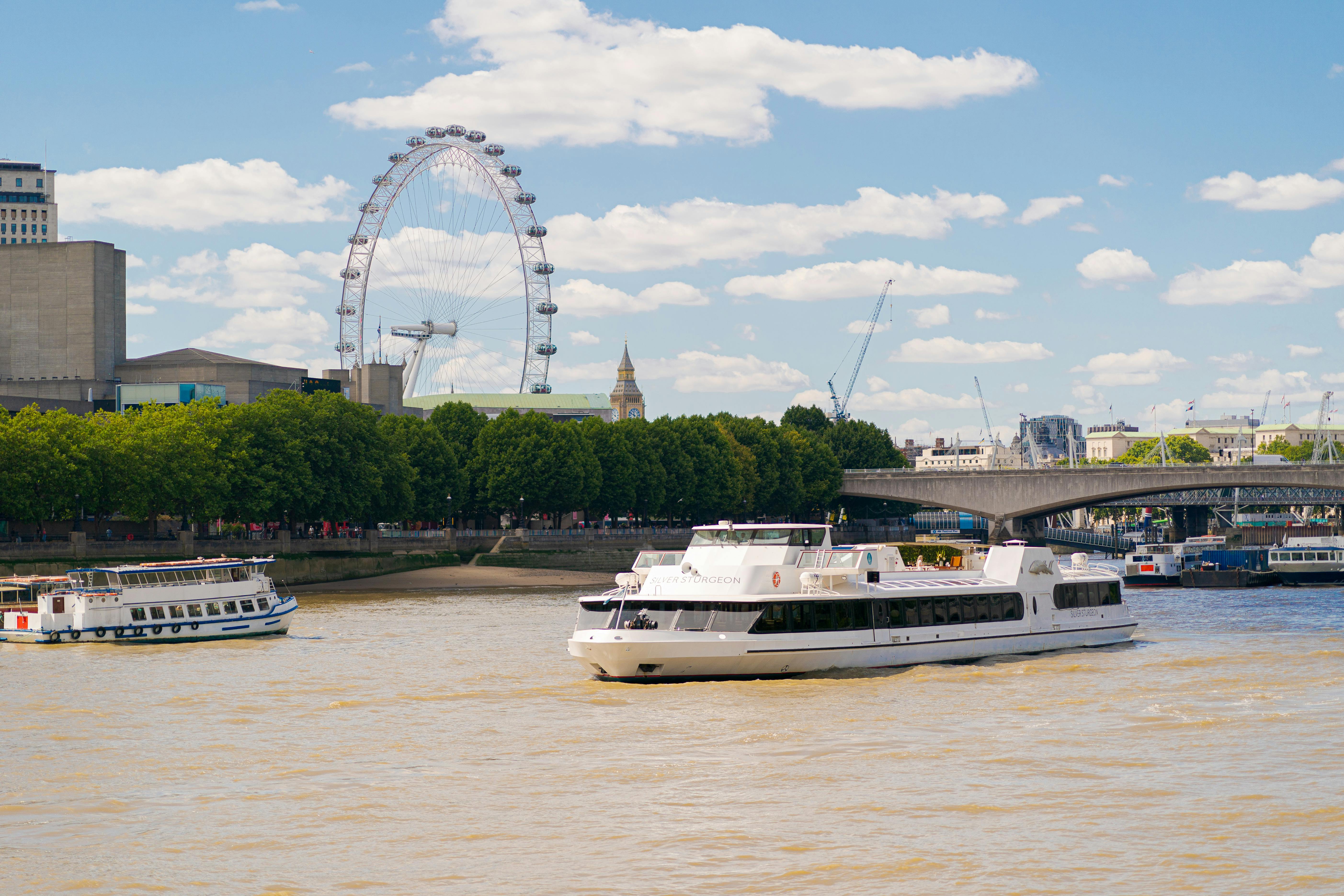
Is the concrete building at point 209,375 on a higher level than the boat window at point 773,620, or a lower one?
higher

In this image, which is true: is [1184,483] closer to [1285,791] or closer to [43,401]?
[43,401]

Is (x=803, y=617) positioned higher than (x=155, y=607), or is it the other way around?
(x=803, y=617)

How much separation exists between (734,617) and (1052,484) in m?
105

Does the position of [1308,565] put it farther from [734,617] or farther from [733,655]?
[733,655]

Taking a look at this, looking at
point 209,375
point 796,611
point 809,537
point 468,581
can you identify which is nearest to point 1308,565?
point 468,581

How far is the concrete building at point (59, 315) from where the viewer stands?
5645 inches

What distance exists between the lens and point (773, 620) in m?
42.5

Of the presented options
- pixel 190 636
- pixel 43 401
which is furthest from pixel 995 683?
pixel 43 401

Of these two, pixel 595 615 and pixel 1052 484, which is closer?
pixel 595 615

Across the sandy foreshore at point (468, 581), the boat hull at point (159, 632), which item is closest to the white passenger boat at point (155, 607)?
the boat hull at point (159, 632)

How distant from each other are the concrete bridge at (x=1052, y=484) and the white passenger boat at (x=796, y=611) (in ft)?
281

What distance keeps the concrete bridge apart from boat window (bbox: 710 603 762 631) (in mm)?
97319

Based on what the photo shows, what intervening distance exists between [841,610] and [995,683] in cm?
479

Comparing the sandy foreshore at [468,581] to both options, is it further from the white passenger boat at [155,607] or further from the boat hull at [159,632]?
the boat hull at [159,632]
